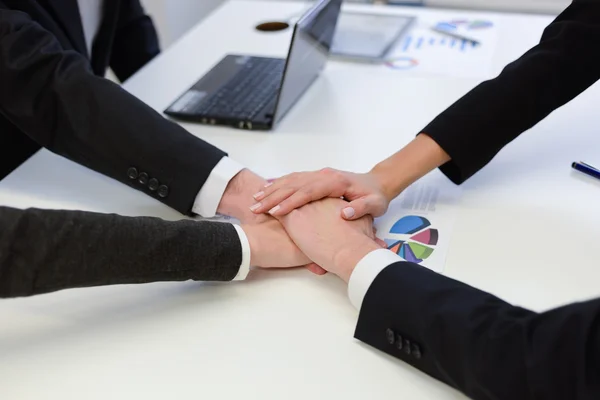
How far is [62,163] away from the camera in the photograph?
1305 mm

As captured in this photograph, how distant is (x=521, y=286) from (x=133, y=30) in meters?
1.33

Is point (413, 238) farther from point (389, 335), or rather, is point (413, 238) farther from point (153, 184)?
point (153, 184)

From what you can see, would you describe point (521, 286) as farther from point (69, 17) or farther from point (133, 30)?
point (133, 30)

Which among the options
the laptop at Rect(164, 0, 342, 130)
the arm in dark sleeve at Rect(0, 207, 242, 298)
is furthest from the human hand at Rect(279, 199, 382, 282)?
the laptop at Rect(164, 0, 342, 130)

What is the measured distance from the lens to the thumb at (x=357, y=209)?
1.05 metres

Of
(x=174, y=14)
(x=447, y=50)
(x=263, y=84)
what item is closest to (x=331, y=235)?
(x=263, y=84)

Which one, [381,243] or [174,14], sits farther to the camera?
[174,14]

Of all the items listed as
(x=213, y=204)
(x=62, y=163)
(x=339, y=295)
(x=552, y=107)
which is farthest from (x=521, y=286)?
(x=62, y=163)

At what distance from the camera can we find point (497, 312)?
2.68 feet

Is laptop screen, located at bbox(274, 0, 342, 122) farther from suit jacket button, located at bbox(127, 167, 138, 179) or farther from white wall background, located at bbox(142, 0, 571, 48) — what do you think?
white wall background, located at bbox(142, 0, 571, 48)

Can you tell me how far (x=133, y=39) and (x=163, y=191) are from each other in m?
0.89

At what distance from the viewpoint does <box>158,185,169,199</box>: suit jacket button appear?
1.14 m

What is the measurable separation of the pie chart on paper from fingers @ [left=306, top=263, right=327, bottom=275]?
4.1 inches

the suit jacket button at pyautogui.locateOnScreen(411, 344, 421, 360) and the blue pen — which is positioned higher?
the blue pen
